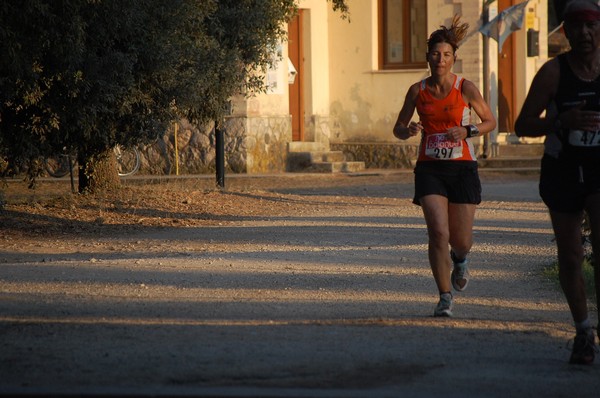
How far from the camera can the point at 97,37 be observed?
14367mm

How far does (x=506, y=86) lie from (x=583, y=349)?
22565 millimetres

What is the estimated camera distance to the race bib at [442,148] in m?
8.84

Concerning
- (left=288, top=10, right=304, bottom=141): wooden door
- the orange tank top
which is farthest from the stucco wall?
the orange tank top

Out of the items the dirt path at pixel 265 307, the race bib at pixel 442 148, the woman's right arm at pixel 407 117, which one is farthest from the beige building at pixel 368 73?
the race bib at pixel 442 148

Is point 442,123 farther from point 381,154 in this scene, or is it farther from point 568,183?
point 381,154

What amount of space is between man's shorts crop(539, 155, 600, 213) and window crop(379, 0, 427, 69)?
20.7 m

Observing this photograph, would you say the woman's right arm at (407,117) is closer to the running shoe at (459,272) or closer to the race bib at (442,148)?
the race bib at (442,148)

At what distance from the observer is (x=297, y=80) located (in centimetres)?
2809

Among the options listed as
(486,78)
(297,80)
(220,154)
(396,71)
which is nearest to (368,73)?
(396,71)

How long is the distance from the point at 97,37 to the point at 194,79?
2.63m

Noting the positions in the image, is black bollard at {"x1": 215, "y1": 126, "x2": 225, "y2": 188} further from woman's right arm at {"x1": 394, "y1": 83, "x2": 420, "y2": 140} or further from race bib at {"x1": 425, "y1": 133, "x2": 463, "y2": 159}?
race bib at {"x1": 425, "y1": 133, "x2": 463, "y2": 159}

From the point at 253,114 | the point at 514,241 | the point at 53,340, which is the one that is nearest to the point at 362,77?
the point at 253,114

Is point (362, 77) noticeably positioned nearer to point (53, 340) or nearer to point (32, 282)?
point (32, 282)

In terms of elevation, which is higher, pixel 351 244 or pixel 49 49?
pixel 49 49
